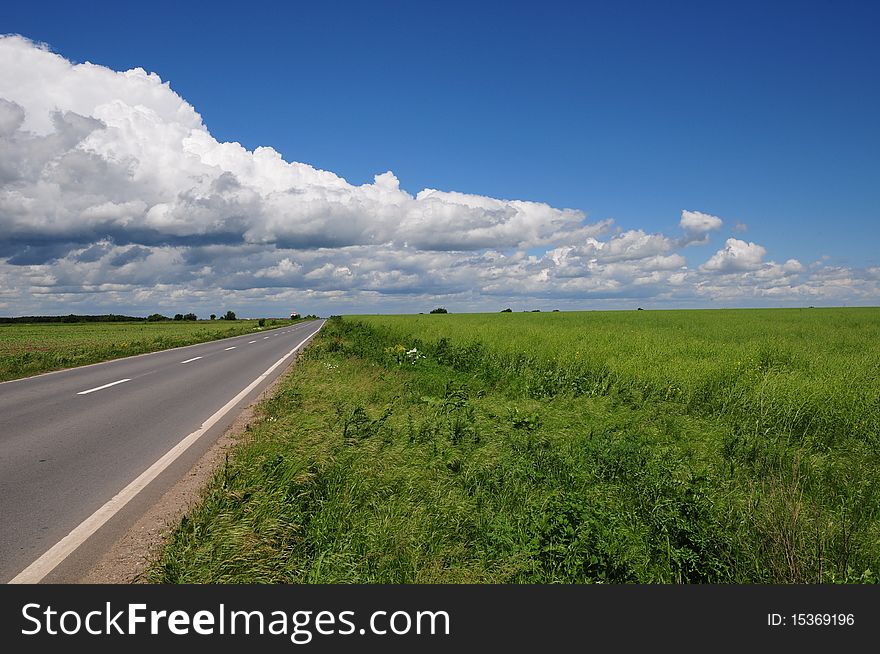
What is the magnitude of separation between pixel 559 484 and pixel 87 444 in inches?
253

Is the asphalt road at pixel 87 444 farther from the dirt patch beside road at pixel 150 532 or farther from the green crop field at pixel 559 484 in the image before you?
the green crop field at pixel 559 484

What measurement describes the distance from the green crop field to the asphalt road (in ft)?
2.66

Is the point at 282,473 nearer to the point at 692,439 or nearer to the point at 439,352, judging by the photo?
the point at 692,439

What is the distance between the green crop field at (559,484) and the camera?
3.95 meters

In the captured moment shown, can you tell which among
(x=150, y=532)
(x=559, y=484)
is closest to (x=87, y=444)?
(x=150, y=532)

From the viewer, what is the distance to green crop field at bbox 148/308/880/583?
3.95m

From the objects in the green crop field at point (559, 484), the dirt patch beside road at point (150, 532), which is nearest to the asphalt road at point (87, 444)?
the dirt patch beside road at point (150, 532)

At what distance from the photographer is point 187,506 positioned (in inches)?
194

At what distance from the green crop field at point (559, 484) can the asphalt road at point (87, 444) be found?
810 millimetres

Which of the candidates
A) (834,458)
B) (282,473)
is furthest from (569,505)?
(834,458)

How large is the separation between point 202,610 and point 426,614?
1347 mm

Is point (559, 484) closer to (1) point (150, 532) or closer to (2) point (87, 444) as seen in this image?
(1) point (150, 532)

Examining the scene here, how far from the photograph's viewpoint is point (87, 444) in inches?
288

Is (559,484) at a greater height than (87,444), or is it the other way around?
(87,444)
